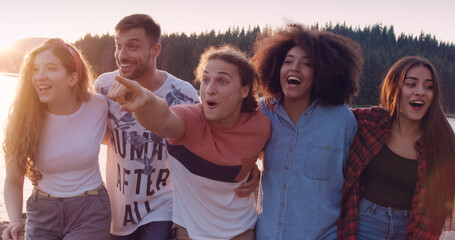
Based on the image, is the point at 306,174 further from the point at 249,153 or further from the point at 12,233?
the point at 12,233

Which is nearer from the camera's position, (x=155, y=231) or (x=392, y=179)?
(x=392, y=179)

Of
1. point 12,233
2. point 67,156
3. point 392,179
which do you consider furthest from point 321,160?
point 12,233

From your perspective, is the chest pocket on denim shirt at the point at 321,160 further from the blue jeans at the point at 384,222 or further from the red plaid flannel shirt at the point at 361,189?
the blue jeans at the point at 384,222

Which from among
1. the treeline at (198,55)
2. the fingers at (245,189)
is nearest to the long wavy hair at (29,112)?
the fingers at (245,189)

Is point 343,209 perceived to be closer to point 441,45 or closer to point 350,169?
point 350,169

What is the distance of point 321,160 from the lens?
9.89ft

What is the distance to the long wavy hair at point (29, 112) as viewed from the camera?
2.82 metres

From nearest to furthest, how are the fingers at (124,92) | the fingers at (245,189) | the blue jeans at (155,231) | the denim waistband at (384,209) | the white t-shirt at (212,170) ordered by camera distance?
the fingers at (124,92) → the white t-shirt at (212,170) → the fingers at (245,189) → the denim waistband at (384,209) → the blue jeans at (155,231)

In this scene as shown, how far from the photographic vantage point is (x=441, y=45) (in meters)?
121

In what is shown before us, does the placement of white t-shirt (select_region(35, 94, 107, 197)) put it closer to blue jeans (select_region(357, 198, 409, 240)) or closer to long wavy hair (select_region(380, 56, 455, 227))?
blue jeans (select_region(357, 198, 409, 240))

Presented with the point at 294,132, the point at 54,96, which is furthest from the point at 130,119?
the point at 294,132

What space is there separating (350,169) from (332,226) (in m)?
0.53

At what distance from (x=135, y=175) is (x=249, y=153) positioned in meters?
1.23

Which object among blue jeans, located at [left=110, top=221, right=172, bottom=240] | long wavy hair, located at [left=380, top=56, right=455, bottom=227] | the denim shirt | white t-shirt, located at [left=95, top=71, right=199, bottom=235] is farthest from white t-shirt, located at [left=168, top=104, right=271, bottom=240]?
long wavy hair, located at [left=380, top=56, right=455, bottom=227]
